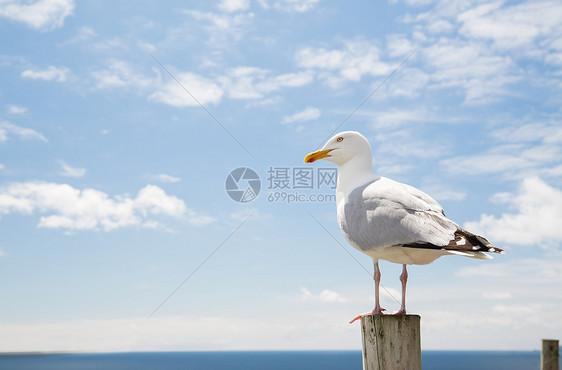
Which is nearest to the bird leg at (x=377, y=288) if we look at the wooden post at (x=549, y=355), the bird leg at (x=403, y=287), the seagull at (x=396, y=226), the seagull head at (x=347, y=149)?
the seagull at (x=396, y=226)

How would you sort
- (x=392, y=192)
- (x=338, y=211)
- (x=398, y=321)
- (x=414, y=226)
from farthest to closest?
(x=338, y=211), (x=392, y=192), (x=414, y=226), (x=398, y=321)

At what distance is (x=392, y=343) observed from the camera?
19.9 ft

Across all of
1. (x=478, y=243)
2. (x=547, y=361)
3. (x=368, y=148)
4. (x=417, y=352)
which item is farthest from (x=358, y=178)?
(x=547, y=361)

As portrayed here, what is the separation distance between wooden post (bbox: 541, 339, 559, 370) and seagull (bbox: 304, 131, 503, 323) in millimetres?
7687

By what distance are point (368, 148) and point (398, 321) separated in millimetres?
2918

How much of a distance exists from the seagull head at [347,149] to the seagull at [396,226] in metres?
0.17

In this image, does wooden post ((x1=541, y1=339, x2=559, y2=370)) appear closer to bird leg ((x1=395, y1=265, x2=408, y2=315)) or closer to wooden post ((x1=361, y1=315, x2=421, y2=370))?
bird leg ((x1=395, y1=265, x2=408, y2=315))

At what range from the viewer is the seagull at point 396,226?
6.46m

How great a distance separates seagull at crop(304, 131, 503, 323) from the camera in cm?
646

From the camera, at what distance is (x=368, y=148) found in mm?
8148

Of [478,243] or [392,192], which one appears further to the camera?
[392,192]

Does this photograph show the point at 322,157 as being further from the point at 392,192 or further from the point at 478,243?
the point at 478,243

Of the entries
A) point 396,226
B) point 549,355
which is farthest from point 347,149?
point 549,355

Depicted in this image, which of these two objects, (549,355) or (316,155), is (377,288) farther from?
(549,355)
